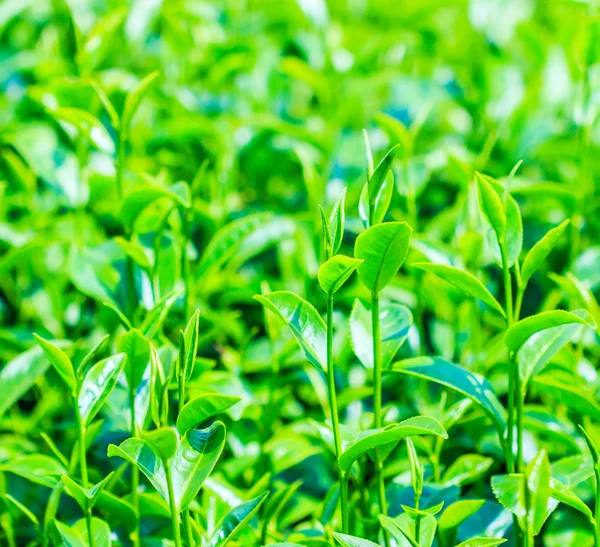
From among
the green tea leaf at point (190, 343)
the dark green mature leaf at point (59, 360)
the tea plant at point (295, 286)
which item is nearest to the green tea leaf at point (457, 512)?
the tea plant at point (295, 286)

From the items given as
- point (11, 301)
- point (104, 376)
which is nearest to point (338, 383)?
point (104, 376)

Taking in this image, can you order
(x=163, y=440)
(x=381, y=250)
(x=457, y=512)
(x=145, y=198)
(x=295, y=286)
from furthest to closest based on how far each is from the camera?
(x=295, y=286) < (x=145, y=198) < (x=457, y=512) < (x=381, y=250) < (x=163, y=440)

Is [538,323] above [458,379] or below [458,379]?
above

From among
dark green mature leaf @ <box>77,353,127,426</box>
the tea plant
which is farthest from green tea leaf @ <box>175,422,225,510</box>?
dark green mature leaf @ <box>77,353,127,426</box>

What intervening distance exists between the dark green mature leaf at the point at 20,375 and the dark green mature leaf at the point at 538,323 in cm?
69

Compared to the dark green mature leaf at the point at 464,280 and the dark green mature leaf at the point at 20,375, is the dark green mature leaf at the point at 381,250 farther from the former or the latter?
the dark green mature leaf at the point at 20,375

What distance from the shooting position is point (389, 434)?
83cm

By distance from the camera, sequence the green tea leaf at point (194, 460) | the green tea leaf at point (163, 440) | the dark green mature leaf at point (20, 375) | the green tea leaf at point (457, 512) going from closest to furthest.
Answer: the green tea leaf at point (163, 440) → the green tea leaf at point (194, 460) → the green tea leaf at point (457, 512) → the dark green mature leaf at point (20, 375)

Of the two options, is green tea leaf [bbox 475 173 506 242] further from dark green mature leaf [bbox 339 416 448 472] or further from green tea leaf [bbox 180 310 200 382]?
green tea leaf [bbox 180 310 200 382]

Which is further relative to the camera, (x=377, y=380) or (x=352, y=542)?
(x=377, y=380)

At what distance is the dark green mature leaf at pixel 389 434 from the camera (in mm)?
824

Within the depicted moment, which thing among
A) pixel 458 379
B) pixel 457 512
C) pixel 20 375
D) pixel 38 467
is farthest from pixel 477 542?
pixel 20 375

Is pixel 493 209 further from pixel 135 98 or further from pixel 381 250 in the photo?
pixel 135 98

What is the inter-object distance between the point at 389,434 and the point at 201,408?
0.21 metres
